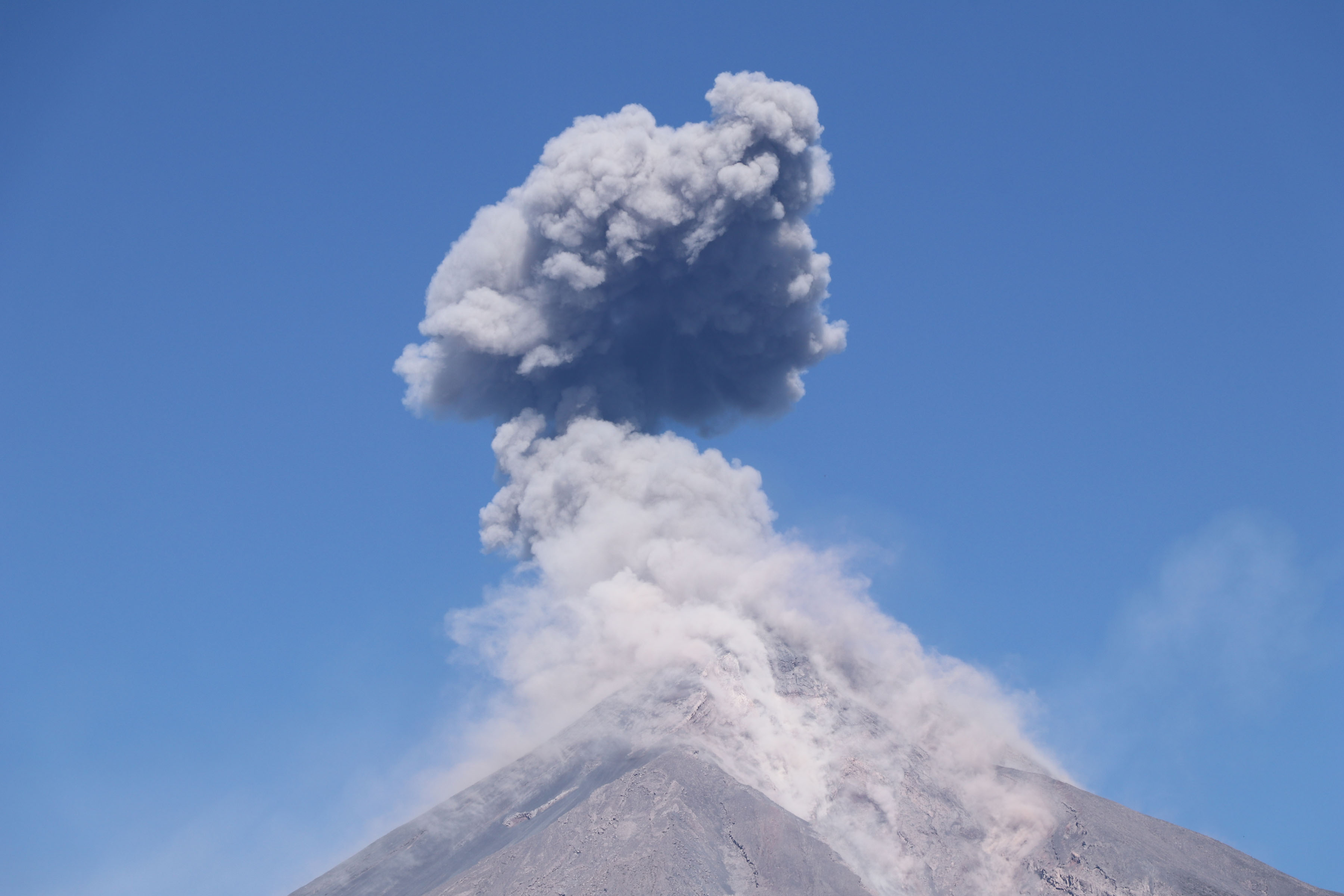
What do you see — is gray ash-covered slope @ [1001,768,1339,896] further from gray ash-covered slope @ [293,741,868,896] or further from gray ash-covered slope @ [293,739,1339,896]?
gray ash-covered slope @ [293,741,868,896]

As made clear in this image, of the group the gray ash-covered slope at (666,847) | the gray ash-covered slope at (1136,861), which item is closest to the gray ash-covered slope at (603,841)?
the gray ash-covered slope at (666,847)

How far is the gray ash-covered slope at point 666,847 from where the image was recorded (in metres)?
52.0

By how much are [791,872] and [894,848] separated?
747cm

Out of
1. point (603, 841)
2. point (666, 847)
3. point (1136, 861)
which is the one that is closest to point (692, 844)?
point (666, 847)

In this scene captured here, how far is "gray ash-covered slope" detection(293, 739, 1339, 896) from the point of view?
5200 cm

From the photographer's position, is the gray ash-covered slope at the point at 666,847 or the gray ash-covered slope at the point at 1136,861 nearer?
the gray ash-covered slope at the point at 666,847

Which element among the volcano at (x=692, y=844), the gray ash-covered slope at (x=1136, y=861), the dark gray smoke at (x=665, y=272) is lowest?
the gray ash-covered slope at (x=1136, y=861)

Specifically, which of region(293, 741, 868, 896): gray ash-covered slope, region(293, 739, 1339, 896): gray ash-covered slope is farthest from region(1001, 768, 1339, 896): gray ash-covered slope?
region(293, 741, 868, 896): gray ash-covered slope

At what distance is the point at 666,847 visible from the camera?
2055 inches

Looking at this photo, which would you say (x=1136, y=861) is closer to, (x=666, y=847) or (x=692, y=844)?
(x=692, y=844)

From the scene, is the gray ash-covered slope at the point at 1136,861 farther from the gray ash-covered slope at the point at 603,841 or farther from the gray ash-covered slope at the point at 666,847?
the gray ash-covered slope at the point at 603,841

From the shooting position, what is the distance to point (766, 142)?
3142 inches

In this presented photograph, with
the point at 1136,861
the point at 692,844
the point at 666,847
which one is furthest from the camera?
the point at 1136,861

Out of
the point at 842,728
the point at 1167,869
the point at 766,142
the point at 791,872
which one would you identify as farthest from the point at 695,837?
the point at 766,142
